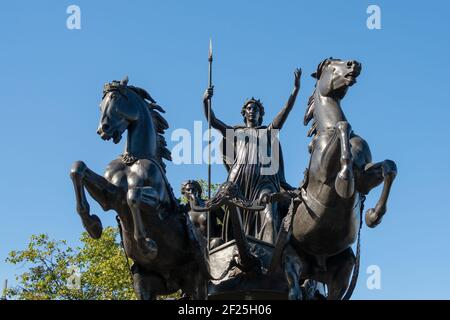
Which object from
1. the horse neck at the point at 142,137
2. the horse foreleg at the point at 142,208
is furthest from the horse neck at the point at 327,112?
the horse foreleg at the point at 142,208

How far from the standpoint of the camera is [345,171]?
9938mm

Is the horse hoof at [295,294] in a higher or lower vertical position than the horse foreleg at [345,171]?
lower

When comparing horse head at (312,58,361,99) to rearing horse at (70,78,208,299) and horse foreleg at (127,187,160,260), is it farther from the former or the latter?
horse foreleg at (127,187,160,260)

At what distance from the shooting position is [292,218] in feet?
37.0

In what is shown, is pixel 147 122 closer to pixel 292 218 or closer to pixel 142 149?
pixel 142 149

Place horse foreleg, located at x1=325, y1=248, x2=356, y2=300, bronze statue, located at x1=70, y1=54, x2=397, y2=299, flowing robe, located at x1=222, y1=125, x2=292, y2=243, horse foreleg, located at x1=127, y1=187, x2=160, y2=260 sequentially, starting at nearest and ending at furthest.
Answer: bronze statue, located at x1=70, y1=54, x2=397, y2=299 < horse foreleg, located at x1=127, y1=187, x2=160, y2=260 < horse foreleg, located at x1=325, y1=248, x2=356, y2=300 < flowing robe, located at x1=222, y1=125, x2=292, y2=243

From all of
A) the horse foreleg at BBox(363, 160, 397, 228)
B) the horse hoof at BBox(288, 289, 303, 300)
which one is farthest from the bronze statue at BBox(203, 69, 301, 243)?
the horse foreleg at BBox(363, 160, 397, 228)

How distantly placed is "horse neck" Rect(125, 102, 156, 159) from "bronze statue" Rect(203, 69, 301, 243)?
225 centimetres

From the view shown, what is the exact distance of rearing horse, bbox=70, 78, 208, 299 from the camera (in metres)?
10.8

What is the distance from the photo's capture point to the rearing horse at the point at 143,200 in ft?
35.4

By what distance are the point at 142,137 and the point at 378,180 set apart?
3.41 m

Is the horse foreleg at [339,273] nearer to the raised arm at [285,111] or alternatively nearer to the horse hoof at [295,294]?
the horse hoof at [295,294]

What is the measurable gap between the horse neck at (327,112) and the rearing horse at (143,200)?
2286 mm
